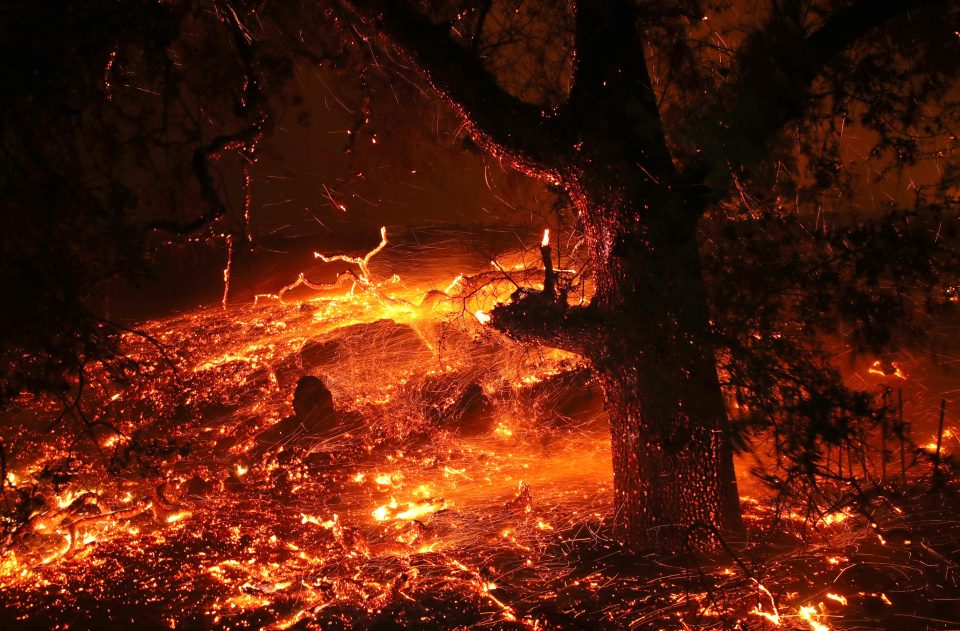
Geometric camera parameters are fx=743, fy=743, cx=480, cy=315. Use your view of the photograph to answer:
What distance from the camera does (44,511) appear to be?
270 inches

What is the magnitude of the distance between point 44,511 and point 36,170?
3.52 meters

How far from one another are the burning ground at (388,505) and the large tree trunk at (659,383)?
0.33 meters

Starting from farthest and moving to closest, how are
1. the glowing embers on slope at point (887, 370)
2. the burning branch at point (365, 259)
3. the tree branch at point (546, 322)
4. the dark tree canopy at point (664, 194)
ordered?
the glowing embers on slope at point (887, 370)
the burning branch at point (365, 259)
the tree branch at point (546, 322)
the dark tree canopy at point (664, 194)

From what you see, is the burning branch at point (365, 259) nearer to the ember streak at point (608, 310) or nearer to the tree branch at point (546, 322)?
the ember streak at point (608, 310)

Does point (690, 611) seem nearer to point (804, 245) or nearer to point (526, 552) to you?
point (526, 552)

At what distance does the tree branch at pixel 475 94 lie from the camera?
555cm

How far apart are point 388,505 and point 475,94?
4.34 meters

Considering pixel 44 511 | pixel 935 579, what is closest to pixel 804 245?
pixel 935 579

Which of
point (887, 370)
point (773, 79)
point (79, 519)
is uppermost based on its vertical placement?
point (773, 79)

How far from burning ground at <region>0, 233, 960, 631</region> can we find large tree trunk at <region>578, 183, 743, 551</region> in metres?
0.33

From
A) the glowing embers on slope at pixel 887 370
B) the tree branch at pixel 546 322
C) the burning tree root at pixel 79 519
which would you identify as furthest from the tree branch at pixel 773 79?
the burning tree root at pixel 79 519

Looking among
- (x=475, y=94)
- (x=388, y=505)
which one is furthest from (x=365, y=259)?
(x=475, y=94)

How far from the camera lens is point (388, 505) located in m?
7.75

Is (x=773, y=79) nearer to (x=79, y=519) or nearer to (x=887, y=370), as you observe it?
(x=887, y=370)
